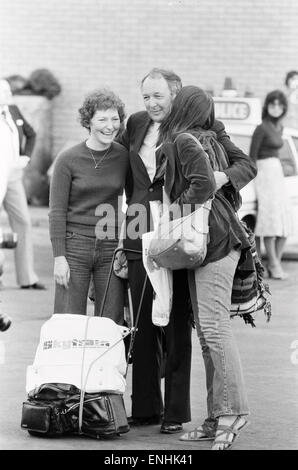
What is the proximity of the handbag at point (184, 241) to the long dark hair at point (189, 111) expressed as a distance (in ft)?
0.40

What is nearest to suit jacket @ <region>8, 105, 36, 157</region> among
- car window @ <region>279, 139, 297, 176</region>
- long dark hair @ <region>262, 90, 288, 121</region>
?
long dark hair @ <region>262, 90, 288, 121</region>

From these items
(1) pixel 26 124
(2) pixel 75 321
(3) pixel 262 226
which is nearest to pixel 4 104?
(1) pixel 26 124

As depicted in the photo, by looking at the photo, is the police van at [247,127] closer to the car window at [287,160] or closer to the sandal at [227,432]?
the car window at [287,160]

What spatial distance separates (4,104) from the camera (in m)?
11.4

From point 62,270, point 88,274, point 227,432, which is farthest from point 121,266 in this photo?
point 227,432

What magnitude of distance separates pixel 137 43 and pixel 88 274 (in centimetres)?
1264

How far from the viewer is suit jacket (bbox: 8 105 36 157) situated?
40.3ft

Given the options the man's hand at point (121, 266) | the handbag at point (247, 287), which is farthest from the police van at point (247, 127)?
the handbag at point (247, 287)

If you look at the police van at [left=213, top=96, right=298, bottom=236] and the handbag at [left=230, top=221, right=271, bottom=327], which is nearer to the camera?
the handbag at [left=230, top=221, right=271, bottom=327]

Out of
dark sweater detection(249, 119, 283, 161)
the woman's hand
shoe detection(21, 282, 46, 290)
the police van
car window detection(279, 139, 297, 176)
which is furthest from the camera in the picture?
car window detection(279, 139, 297, 176)

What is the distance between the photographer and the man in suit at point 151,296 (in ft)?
20.8

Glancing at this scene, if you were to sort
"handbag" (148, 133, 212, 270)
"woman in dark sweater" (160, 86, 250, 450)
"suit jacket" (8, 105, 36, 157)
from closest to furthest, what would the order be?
"handbag" (148, 133, 212, 270) → "woman in dark sweater" (160, 86, 250, 450) → "suit jacket" (8, 105, 36, 157)

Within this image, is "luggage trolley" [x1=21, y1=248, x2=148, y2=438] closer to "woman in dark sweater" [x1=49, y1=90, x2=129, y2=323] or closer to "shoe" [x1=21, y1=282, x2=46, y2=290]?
"woman in dark sweater" [x1=49, y1=90, x2=129, y2=323]

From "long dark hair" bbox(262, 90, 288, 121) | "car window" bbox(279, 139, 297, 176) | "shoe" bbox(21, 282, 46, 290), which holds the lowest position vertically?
"shoe" bbox(21, 282, 46, 290)
